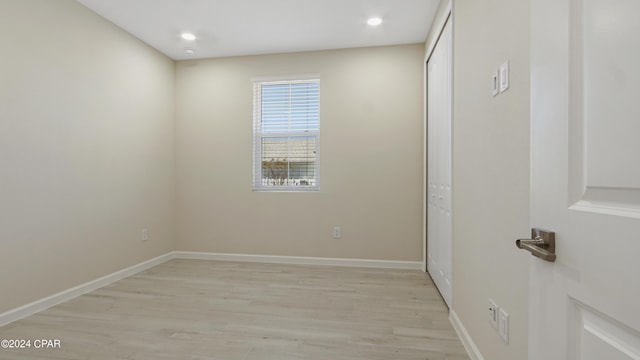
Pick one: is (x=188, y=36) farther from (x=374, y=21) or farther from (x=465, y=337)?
(x=465, y=337)

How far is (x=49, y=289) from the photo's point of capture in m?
2.46

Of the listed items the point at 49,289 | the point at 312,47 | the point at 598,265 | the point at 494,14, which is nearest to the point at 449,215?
the point at 494,14

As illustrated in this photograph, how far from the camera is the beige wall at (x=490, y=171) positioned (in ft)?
4.00

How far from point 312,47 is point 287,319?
3.02m

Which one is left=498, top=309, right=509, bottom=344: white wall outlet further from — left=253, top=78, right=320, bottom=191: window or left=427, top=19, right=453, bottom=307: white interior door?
left=253, top=78, right=320, bottom=191: window

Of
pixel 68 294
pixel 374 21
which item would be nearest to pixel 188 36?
pixel 374 21

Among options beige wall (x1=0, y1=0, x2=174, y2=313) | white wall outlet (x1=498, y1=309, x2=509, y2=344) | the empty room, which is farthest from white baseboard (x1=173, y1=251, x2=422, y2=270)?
white wall outlet (x1=498, y1=309, x2=509, y2=344)

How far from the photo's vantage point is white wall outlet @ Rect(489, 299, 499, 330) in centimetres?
145

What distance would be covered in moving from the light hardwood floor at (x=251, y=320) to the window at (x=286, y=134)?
122 centimetres

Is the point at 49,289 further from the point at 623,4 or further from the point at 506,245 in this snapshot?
the point at 623,4

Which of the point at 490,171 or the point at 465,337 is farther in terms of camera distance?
the point at 465,337

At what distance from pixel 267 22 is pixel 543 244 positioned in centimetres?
313

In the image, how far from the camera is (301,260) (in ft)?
12.2

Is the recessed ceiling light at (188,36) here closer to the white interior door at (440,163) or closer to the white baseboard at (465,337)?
the white interior door at (440,163)
